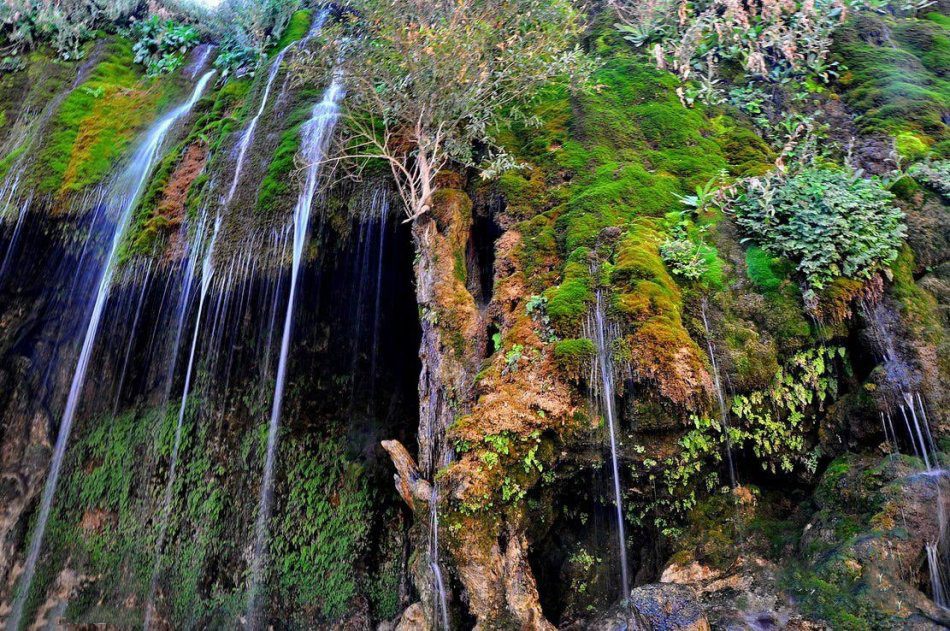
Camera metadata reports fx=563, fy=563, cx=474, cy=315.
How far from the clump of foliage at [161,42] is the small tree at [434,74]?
6994 mm

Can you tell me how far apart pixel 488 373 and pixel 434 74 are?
4.81m

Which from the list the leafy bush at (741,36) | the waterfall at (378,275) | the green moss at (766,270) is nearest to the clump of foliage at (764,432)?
the green moss at (766,270)

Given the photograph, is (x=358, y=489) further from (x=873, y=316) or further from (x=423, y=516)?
(x=873, y=316)

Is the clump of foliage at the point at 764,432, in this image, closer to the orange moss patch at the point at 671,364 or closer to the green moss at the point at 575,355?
the orange moss patch at the point at 671,364

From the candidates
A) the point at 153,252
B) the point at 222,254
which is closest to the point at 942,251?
the point at 222,254

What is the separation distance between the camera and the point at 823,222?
6.77 meters

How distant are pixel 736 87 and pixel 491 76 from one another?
4858 millimetres

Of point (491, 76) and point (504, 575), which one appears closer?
point (504, 575)

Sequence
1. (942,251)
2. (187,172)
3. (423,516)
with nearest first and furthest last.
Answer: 1. (423,516)
2. (942,251)
3. (187,172)

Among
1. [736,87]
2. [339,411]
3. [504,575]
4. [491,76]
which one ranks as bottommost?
[504,575]

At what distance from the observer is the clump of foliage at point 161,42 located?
14242 mm

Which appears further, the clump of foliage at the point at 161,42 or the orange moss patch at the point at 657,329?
the clump of foliage at the point at 161,42

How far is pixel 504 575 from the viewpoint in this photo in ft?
17.6

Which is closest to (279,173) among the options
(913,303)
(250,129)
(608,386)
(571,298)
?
(250,129)
